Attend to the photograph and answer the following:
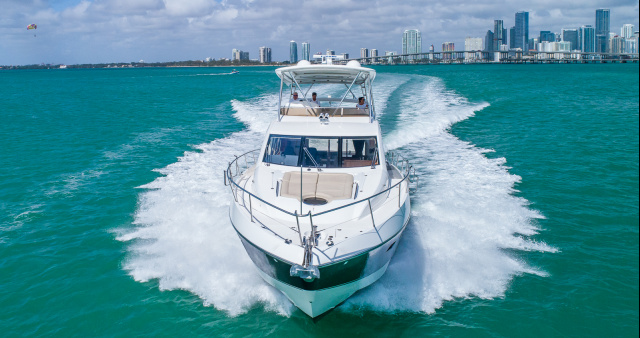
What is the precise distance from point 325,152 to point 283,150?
3.46 feet

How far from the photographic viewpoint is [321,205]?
8969 mm

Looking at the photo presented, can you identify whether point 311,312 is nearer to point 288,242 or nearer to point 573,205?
point 288,242

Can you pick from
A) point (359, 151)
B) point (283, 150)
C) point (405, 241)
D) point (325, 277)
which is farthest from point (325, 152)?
point (325, 277)

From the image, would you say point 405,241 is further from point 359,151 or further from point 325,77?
point 325,77

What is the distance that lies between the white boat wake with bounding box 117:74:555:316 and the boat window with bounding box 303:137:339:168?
2.55m

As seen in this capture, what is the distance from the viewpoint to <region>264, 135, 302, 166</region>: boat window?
A: 10.7m

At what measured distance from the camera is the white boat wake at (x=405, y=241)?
875cm

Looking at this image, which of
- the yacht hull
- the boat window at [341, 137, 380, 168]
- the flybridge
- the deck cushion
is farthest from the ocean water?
the flybridge

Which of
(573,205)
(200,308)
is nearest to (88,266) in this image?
(200,308)

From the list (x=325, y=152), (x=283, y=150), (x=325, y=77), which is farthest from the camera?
(x=325, y=77)

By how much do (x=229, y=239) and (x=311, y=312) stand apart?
3543 mm

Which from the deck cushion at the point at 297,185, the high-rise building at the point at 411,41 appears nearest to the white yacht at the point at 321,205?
the deck cushion at the point at 297,185

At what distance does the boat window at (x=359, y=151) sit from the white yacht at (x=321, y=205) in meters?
0.02

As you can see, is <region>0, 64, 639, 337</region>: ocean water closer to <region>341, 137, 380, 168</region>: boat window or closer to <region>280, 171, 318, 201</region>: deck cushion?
<region>280, 171, 318, 201</region>: deck cushion
